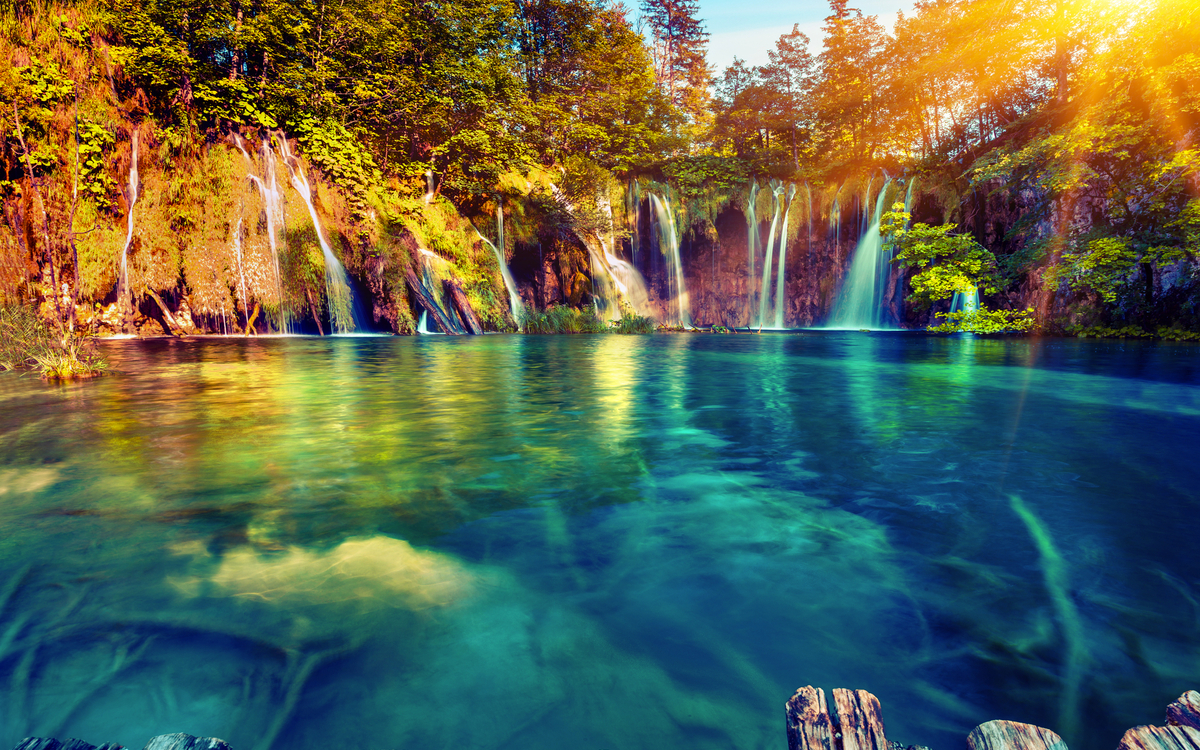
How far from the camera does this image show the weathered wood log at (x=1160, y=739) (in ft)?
4.45

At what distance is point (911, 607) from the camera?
2.72 m

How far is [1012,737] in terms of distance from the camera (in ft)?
4.73

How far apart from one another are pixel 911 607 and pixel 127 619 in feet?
12.1

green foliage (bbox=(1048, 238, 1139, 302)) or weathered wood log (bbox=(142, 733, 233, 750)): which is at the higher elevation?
green foliage (bbox=(1048, 238, 1139, 302))

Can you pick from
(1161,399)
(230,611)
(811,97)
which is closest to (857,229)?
(811,97)

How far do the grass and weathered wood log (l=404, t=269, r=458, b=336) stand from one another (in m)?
11.2

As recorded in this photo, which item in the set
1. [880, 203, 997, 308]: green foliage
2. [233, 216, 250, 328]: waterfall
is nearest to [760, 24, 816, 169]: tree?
[880, 203, 997, 308]: green foliage

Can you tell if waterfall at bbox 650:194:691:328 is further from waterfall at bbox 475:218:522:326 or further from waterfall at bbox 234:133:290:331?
waterfall at bbox 234:133:290:331

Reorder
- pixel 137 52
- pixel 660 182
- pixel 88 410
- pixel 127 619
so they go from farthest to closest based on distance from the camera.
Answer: pixel 660 182
pixel 137 52
pixel 88 410
pixel 127 619

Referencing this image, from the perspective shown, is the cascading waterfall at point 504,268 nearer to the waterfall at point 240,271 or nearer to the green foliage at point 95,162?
the waterfall at point 240,271

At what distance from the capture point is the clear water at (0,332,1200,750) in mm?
2104

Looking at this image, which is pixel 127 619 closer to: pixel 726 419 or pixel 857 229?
pixel 726 419

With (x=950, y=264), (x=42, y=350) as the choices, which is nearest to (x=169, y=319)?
(x=42, y=350)

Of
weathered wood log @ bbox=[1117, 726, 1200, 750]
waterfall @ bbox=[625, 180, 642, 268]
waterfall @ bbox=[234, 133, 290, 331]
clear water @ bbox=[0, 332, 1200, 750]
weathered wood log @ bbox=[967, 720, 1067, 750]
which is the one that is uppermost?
waterfall @ bbox=[625, 180, 642, 268]
